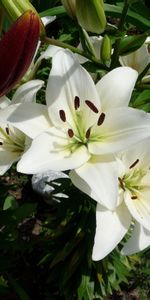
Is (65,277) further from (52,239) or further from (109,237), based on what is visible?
(109,237)

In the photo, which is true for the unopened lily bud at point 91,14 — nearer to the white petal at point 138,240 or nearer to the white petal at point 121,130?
the white petal at point 121,130

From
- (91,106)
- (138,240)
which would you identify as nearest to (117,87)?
(91,106)

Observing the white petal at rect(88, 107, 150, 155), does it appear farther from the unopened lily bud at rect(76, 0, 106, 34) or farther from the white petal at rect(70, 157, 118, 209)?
the unopened lily bud at rect(76, 0, 106, 34)

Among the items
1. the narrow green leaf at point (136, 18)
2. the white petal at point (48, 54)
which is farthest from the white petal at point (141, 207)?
the narrow green leaf at point (136, 18)

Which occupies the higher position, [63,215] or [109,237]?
[109,237]

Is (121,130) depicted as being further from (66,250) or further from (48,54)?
(66,250)

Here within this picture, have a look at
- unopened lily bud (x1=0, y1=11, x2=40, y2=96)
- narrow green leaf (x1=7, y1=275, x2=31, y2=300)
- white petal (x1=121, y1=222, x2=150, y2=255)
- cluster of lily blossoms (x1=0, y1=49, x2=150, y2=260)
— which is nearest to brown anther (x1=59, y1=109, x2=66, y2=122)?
cluster of lily blossoms (x1=0, y1=49, x2=150, y2=260)

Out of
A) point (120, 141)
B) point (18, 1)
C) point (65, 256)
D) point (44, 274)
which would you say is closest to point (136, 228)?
point (120, 141)
